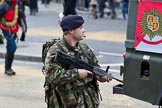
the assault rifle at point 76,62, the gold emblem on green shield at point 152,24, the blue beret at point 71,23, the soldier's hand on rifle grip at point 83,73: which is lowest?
the soldier's hand on rifle grip at point 83,73

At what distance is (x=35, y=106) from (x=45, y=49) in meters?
3.24

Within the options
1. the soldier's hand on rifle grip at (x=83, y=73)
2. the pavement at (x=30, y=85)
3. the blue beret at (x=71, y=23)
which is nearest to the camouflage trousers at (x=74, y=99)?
the soldier's hand on rifle grip at (x=83, y=73)

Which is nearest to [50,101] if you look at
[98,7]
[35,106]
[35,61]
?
[35,106]

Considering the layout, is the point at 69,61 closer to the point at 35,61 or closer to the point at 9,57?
the point at 9,57

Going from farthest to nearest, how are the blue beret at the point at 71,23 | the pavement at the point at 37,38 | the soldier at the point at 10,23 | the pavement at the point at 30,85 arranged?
the pavement at the point at 37,38 < the soldier at the point at 10,23 < the pavement at the point at 30,85 < the blue beret at the point at 71,23

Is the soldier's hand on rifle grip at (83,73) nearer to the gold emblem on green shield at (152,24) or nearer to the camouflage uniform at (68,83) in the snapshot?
the camouflage uniform at (68,83)

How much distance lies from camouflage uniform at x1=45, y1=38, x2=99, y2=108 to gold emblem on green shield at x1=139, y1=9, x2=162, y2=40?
111 centimetres

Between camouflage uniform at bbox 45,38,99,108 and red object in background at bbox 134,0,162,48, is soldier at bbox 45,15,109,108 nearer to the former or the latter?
camouflage uniform at bbox 45,38,99,108

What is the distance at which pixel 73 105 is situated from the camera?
457cm

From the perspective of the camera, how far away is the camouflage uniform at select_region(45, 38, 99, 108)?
4477 mm

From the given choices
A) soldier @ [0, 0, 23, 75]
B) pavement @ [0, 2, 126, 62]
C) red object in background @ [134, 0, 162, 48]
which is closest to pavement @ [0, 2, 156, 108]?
pavement @ [0, 2, 126, 62]

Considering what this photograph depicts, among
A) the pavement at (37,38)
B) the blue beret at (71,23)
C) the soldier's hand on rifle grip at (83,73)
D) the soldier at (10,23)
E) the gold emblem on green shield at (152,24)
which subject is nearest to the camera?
the soldier's hand on rifle grip at (83,73)

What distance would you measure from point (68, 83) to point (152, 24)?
4.89 ft

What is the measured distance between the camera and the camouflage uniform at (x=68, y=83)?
4.48m
